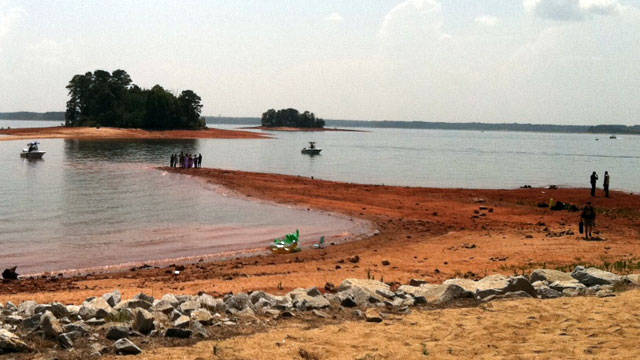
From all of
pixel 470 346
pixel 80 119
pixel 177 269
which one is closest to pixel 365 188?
pixel 177 269

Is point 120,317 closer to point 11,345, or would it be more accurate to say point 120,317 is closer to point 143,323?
point 143,323

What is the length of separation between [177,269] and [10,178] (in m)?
34.8

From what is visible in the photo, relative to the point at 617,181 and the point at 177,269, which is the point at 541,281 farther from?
the point at 617,181

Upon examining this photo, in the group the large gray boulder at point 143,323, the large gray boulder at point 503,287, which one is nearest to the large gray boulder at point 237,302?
the large gray boulder at point 143,323

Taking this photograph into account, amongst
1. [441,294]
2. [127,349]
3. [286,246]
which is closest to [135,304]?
[127,349]

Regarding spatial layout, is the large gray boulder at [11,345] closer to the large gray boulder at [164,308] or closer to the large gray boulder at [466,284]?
the large gray boulder at [164,308]

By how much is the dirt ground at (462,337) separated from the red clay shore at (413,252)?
14.0 feet

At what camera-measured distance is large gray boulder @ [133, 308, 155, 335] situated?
28.0ft

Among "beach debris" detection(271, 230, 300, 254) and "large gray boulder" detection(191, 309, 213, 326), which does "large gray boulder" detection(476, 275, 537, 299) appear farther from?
"beach debris" detection(271, 230, 300, 254)

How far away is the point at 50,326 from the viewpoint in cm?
812

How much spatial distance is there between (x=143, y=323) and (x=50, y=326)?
4.45 feet

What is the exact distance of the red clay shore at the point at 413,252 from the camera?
14469 millimetres

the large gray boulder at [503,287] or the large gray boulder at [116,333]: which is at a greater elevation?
the large gray boulder at [503,287]

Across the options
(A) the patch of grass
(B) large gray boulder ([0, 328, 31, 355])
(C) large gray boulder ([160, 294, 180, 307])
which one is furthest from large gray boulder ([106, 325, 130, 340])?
(C) large gray boulder ([160, 294, 180, 307])
